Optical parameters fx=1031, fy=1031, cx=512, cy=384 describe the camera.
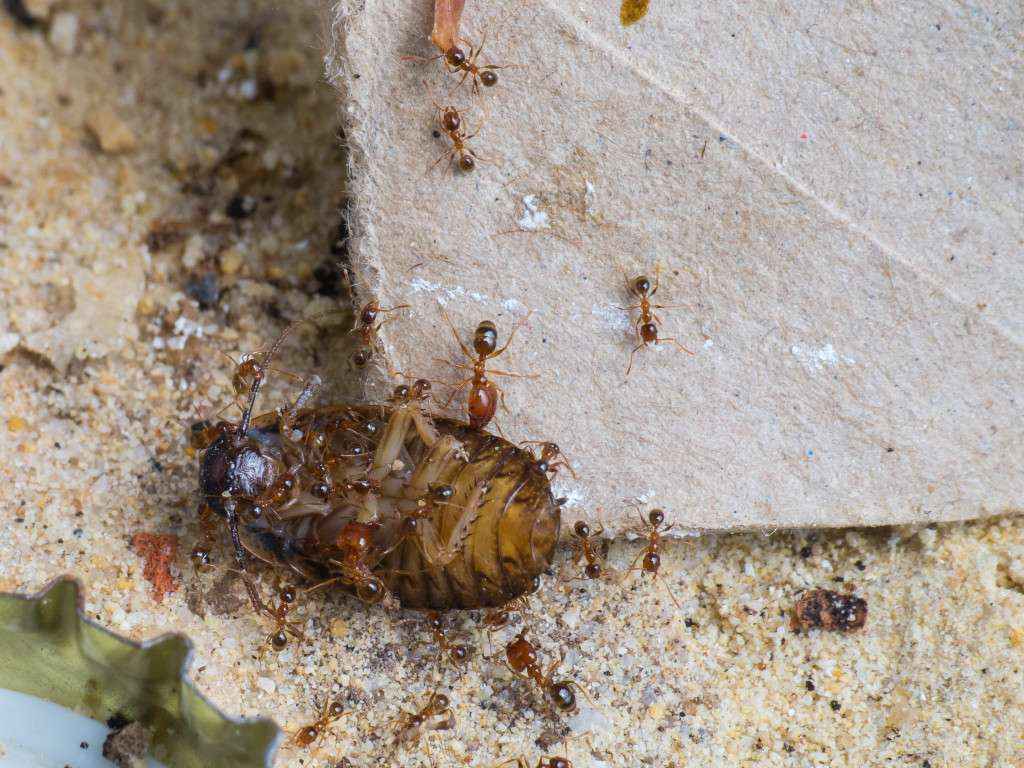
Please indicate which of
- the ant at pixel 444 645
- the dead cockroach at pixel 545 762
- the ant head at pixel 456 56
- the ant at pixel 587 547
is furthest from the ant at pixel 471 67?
the dead cockroach at pixel 545 762

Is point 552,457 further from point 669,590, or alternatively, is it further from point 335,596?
point 335,596

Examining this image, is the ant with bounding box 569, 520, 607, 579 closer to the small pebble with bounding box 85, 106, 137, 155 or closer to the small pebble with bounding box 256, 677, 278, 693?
the small pebble with bounding box 256, 677, 278, 693

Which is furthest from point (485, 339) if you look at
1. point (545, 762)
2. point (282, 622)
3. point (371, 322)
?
point (545, 762)

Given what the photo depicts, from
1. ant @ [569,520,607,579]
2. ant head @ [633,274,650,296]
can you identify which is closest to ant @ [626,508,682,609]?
ant @ [569,520,607,579]

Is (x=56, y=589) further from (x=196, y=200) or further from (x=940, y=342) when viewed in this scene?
(x=940, y=342)

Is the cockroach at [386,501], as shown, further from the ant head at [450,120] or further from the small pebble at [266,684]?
the ant head at [450,120]
